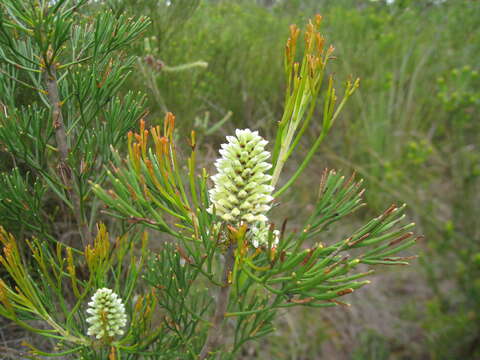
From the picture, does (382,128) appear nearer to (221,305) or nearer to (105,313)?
(221,305)

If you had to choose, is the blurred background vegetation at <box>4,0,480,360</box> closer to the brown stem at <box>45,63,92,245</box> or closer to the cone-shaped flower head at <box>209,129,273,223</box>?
the brown stem at <box>45,63,92,245</box>

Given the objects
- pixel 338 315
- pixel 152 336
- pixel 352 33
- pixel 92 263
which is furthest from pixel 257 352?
pixel 352 33

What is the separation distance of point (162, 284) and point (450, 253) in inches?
113

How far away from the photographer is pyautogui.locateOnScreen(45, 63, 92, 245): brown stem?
3.32 feet

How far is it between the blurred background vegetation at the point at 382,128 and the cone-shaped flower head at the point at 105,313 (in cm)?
114

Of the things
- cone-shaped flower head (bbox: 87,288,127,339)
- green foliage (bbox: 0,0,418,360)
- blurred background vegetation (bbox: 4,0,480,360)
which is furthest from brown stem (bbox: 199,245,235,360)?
blurred background vegetation (bbox: 4,0,480,360)

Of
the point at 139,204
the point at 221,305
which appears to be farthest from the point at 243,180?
the point at 221,305

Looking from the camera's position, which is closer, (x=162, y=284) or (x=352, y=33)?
(x=162, y=284)

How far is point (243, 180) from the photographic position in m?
0.79

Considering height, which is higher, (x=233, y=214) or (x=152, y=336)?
(x=233, y=214)

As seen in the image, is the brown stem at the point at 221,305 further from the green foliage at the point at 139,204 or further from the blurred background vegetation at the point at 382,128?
the blurred background vegetation at the point at 382,128

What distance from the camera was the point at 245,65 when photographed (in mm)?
3037

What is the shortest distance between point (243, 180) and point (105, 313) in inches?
18.3

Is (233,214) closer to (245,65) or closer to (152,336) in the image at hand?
(152,336)
